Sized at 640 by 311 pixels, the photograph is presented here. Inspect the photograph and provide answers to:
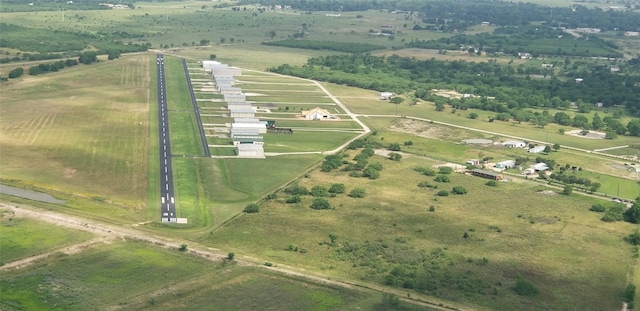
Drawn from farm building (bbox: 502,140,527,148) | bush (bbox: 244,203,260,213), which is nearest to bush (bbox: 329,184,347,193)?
bush (bbox: 244,203,260,213)

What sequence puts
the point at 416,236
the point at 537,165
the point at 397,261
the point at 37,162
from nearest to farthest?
the point at 397,261 → the point at 416,236 → the point at 37,162 → the point at 537,165

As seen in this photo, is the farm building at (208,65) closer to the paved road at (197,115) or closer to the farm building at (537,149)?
the paved road at (197,115)

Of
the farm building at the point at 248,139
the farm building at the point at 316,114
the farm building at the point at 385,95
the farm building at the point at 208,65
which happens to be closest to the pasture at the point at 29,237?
the farm building at the point at 248,139

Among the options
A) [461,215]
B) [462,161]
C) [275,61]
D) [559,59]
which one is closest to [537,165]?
[462,161]

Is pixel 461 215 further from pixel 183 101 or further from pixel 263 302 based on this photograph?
pixel 183 101

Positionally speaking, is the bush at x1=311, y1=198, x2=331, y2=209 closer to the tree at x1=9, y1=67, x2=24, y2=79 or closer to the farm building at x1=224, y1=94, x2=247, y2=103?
the farm building at x1=224, y1=94, x2=247, y2=103
